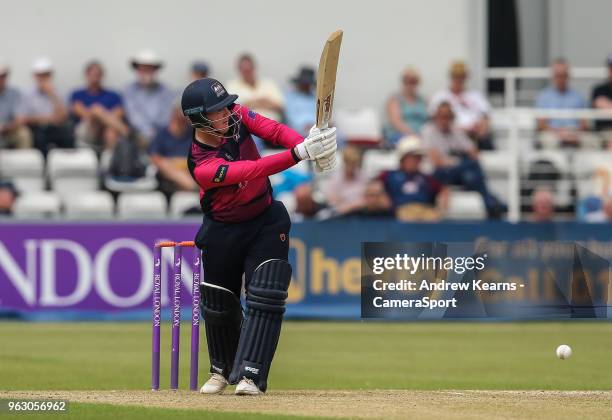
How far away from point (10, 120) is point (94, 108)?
3.53ft

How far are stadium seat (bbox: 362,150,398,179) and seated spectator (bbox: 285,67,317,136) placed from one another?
0.88 metres

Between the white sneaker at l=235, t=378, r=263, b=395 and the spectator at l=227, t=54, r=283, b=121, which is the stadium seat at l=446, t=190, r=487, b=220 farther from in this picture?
the white sneaker at l=235, t=378, r=263, b=395

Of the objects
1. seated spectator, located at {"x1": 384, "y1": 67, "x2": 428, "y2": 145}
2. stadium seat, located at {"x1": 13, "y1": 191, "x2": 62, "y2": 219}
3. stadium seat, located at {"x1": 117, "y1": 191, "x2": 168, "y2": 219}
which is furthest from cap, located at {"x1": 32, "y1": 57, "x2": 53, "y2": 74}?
seated spectator, located at {"x1": 384, "y1": 67, "x2": 428, "y2": 145}

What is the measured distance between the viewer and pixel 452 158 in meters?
17.9

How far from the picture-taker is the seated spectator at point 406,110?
1900cm

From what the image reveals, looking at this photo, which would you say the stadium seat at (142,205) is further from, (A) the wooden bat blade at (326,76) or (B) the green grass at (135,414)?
(B) the green grass at (135,414)

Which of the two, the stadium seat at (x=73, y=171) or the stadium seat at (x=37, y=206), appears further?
the stadium seat at (x=73, y=171)

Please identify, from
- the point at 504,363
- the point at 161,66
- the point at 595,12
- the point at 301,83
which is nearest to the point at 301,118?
the point at 301,83

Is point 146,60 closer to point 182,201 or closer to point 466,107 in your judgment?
point 182,201

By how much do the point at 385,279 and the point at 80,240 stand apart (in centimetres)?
802

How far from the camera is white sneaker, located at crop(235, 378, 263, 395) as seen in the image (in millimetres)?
8531

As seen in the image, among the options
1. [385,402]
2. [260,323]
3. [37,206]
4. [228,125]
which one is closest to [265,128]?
[228,125]

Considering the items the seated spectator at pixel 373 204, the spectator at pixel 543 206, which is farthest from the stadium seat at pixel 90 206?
the spectator at pixel 543 206

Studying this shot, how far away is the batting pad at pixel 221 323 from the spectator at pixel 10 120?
962cm
